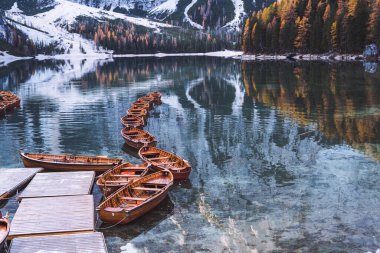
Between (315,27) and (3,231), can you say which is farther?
(315,27)

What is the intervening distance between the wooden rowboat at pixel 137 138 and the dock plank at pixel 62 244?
1835cm

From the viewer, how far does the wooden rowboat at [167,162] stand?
28.6 m

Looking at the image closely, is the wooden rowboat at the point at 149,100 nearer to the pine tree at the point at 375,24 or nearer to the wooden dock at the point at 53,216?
the wooden dock at the point at 53,216

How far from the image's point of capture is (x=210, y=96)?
2805 inches

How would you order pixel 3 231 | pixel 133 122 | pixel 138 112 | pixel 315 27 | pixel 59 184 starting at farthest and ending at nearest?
pixel 315 27 < pixel 138 112 < pixel 133 122 < pixel 59 184 < pixel 3 231

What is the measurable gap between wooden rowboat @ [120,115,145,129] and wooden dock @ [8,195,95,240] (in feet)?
70.7

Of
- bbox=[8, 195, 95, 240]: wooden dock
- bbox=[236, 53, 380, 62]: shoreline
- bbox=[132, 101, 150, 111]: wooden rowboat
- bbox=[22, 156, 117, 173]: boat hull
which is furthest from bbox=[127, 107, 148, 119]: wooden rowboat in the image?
bbox=[236, 53, 380, 62]: shoreline

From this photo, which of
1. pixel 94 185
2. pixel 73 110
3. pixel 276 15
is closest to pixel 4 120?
pixel 73 110

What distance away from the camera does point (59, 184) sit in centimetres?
2673

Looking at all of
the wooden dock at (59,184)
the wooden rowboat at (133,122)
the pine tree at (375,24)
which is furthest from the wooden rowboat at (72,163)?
the pine tree at (375,24)

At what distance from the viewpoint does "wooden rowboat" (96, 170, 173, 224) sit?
2194cm

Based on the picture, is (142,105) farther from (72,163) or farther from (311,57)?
(311,57)

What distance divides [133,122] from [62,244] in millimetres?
29287

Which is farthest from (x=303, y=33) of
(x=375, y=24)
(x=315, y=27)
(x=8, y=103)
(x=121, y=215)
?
(x=121, y=215)
